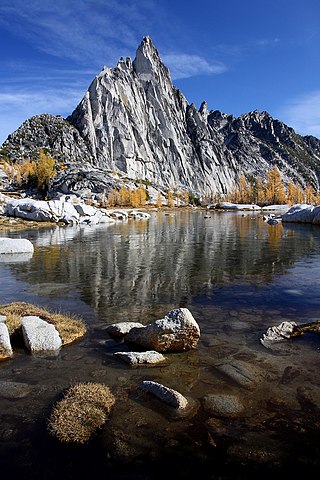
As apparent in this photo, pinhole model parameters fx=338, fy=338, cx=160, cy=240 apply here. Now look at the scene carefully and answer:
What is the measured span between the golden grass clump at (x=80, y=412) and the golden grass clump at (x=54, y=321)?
15.0 ft

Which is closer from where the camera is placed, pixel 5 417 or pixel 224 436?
pixel 224 436

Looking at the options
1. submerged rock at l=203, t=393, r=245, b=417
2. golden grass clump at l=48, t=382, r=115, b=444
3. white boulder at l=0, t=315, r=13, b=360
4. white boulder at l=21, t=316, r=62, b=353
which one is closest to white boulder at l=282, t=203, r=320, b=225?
white boulder at l=21, t=316, r=62, b=353

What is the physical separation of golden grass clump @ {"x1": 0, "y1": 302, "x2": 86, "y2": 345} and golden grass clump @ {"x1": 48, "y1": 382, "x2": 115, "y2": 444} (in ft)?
15.0

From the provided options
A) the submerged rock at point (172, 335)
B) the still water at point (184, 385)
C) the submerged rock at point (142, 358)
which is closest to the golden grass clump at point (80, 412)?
the still water at point (184, 385)

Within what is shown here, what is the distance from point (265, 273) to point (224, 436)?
72.3 ft

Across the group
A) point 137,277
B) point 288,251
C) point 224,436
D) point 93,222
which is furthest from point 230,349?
point 93,222

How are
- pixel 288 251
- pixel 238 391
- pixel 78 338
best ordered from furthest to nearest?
pixel 288 251, pixel 78 338, pixel 238 391

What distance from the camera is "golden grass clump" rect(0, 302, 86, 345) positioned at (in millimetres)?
14777

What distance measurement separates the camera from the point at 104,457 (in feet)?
26.2

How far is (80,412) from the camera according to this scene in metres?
9.26

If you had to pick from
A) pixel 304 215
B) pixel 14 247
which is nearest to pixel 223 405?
pixel 14 247

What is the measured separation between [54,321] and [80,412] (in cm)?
729

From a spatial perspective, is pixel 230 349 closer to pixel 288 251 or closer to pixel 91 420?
pixel 91 420

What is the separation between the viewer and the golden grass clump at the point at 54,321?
48.5ft
